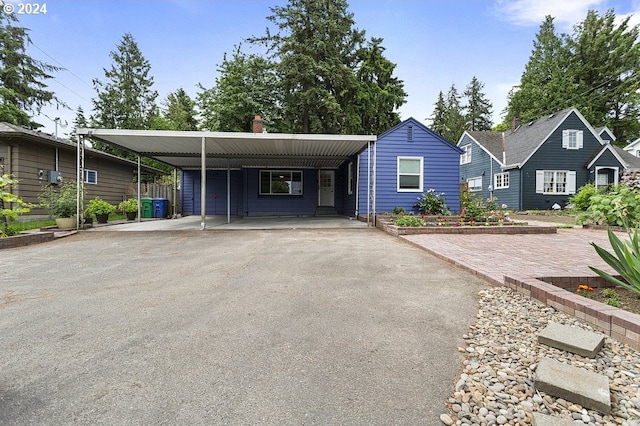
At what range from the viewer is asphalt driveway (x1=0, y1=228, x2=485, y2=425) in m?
1.58

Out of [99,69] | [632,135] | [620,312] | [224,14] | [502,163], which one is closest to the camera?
[620,312]

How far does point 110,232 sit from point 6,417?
8.38m

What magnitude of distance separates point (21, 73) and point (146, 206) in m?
17.6

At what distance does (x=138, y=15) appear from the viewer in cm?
1236

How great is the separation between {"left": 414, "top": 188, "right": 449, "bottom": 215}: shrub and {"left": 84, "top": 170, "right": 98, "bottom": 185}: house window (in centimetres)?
1355

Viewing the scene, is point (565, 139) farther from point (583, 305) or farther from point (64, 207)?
point (64, 207)

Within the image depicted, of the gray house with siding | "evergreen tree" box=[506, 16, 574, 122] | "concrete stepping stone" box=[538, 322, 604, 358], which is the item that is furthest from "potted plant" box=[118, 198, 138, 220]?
"evergreen tree" box=[506, 16, 574, 122]

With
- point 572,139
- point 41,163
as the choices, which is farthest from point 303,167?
point 572,139

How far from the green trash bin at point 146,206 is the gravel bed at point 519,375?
13466 mm

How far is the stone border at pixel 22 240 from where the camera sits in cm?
643

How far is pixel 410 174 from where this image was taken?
11109 mm

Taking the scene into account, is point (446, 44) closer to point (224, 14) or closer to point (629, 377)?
point (224, 14)

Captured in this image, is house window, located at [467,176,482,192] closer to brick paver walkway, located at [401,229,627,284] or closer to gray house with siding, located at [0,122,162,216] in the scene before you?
brick paver walkway, located at [401,229,627,284]

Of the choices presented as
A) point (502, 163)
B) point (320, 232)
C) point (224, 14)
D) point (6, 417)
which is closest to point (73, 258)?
point (6, 417)
